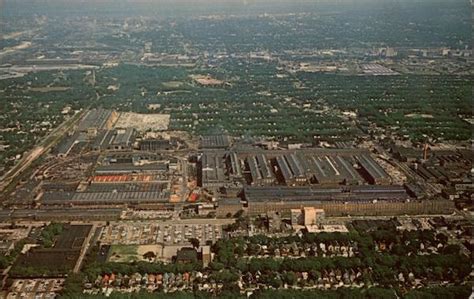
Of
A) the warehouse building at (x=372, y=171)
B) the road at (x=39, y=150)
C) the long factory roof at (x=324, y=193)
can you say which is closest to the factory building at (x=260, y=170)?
the long factory roof at (x=324, y=193)

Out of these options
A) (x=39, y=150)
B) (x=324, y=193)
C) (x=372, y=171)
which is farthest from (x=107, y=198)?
(x=372, y=171)

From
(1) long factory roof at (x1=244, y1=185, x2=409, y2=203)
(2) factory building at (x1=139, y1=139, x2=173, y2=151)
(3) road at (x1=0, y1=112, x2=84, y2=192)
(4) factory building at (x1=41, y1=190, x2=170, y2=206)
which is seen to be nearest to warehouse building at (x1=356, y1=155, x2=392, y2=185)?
(1) long factory roof at (x1=244, y1=185, x2=409, y2=203)

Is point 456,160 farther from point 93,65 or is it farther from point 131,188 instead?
point 93,65

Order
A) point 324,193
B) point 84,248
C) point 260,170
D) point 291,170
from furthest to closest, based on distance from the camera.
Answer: point 260,170, point 291,170, point 324,193, point 84,248

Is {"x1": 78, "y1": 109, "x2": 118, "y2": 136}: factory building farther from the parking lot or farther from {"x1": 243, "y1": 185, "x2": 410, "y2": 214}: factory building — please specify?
{"x1": 243, "y1": 185, "x2": 410, "y2": 214}: factory building

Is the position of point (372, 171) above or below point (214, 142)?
above

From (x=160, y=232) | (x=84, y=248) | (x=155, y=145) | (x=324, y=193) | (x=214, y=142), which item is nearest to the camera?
(x=84, y=248)

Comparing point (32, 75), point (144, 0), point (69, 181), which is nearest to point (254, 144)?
point (69, 181)

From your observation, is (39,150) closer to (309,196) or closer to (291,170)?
(291,170)

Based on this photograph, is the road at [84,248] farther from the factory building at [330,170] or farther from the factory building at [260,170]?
the factory building at [330,170]

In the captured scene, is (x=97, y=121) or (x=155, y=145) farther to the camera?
(x=97, y=121)
